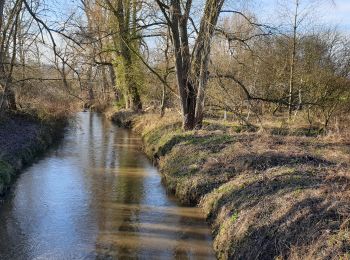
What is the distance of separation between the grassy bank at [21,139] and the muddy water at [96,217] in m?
0.50

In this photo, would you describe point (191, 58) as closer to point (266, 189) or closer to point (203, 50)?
point (203, 50)

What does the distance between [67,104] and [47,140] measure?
15.6 ft

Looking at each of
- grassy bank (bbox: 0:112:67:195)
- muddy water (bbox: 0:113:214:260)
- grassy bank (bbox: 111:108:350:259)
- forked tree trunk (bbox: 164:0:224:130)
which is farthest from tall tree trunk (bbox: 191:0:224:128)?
grassy bank (bbox: 0:112:67:195)

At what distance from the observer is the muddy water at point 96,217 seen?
8.81m

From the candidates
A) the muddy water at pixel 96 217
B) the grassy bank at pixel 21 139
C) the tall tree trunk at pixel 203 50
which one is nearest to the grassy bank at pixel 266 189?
the muddy water at pixel 96 217

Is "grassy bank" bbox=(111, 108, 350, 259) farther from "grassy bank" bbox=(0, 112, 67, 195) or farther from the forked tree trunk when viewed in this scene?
"grassy bank" bbox=(0, 112, 67, 195)

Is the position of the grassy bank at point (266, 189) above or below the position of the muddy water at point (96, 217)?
above

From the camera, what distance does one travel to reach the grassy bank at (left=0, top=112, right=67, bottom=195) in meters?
14.5

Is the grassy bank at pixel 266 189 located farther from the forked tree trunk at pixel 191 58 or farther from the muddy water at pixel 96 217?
the forked tree trunk at pixel 191 58

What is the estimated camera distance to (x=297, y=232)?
7.06m

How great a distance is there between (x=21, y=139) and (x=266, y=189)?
500 inches

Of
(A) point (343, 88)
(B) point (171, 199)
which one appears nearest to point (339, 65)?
(A) point (343, 88)

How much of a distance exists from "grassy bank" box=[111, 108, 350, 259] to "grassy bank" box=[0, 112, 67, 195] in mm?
5211

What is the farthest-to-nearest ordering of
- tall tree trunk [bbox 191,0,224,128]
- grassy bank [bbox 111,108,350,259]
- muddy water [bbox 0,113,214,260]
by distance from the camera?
1. tall tree trunk [bbox 191,0,224,128]
2. muddy water [bbox 0,113,214,260]
3. grassy bank [bbox 111,108,350,259]
